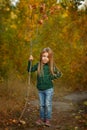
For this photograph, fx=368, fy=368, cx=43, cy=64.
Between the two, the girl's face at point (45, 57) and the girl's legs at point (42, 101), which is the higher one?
the girl's face at point (45, 57)

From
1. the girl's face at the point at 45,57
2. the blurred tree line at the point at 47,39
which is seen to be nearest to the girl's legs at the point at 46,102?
the girl's face at the point at 45,57

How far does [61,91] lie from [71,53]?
187 centimetres

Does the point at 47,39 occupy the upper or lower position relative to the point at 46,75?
upper

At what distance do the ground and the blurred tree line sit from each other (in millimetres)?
1490

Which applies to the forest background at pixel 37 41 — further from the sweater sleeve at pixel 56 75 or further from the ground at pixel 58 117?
the sweater sleeve at pixel 56 75

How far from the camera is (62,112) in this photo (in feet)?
33.1

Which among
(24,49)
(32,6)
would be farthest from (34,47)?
(32,6)

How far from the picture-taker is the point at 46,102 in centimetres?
823

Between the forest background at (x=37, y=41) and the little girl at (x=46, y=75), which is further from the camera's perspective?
the forest background at (x=37, y=41)

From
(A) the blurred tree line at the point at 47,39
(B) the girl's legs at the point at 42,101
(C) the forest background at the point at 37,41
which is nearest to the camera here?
(B) the girl's legs at the point at 42,101

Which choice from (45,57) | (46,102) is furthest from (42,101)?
(45,57)

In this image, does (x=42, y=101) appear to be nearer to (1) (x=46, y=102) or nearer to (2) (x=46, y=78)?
(1) (x=46, y=102)

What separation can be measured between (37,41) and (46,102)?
5.43 meters

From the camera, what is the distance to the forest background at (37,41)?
32.8 ft
